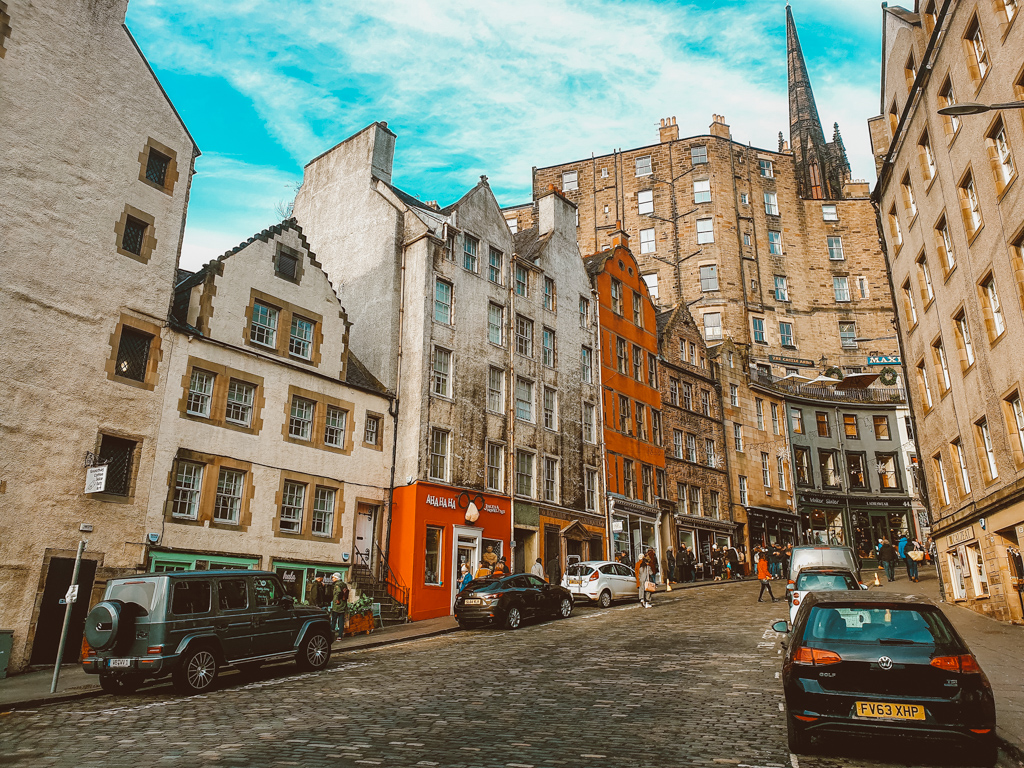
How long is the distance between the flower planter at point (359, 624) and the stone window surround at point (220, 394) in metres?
6.05

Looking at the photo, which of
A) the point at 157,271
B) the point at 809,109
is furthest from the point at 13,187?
the point at 809,109

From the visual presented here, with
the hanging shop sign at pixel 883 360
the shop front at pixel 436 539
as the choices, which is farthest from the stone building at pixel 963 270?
the hanging shop sign at pixel 883 360

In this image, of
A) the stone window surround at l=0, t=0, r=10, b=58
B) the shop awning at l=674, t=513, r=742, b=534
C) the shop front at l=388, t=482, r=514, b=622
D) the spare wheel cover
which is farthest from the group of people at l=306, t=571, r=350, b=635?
the shop awning at l=674, t=513, r=742, b=534

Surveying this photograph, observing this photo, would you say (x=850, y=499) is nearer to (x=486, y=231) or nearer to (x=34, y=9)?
(x=486, y=231)

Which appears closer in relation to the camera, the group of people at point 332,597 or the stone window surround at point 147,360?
the stone window surround at point 147,360

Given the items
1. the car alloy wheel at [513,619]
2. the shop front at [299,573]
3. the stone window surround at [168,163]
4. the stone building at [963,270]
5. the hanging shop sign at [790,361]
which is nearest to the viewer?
the stone building at [963,270]

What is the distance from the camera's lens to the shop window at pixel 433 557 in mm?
25797

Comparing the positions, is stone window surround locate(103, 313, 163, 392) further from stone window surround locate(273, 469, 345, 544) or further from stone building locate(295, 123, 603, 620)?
stone building locate(295, 123, 603, 620)

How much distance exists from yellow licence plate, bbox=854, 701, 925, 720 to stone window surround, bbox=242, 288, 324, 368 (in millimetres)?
19332

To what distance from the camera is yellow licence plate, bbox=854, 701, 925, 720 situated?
684cm

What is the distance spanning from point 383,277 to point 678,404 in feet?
68.4

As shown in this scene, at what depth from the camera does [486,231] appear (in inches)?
1267

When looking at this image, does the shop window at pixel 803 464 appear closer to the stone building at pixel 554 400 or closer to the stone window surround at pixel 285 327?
the stone building at pixel 554 400

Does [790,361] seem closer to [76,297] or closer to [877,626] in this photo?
[76,297]
